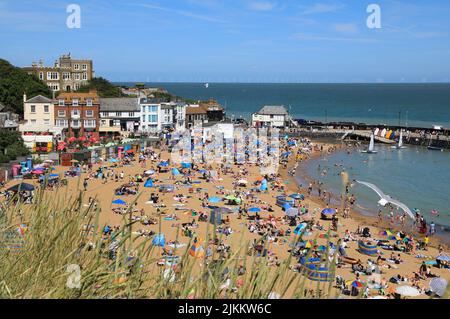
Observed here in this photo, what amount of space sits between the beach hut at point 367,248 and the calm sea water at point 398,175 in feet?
29.1

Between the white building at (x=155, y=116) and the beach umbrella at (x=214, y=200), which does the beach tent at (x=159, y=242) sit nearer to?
the beach umbrella at (x=214, y=200)

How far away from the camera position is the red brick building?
56.7 metres

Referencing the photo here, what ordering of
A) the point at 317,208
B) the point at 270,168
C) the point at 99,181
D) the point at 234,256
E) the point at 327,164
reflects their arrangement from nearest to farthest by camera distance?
the point at 234,256, the point at 317,208, the point at 99,181, the point at 270,168, the point at 327,164

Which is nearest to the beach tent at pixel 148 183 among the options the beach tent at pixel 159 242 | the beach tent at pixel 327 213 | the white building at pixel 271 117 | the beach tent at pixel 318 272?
the beach tent at pixel 327 213

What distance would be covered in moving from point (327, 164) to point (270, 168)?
7.74 meters

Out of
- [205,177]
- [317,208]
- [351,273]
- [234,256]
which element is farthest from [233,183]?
[234,256]

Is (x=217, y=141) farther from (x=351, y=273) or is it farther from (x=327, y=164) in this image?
(x=351, y=273)

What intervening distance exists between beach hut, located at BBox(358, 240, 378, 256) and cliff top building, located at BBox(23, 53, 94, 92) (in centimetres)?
7115

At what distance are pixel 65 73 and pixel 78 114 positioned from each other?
33.8m

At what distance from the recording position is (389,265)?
71.9 ft

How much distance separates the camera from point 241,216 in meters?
29.0

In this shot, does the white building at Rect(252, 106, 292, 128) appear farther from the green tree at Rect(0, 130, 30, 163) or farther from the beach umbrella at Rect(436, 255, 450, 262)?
the beach umbrella at Rect(436, 255, 450, 262)

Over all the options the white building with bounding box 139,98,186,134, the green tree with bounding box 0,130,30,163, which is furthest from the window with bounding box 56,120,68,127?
the green tree with bounding box 0,130,30,163

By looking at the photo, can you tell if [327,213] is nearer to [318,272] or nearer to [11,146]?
[318,272]
